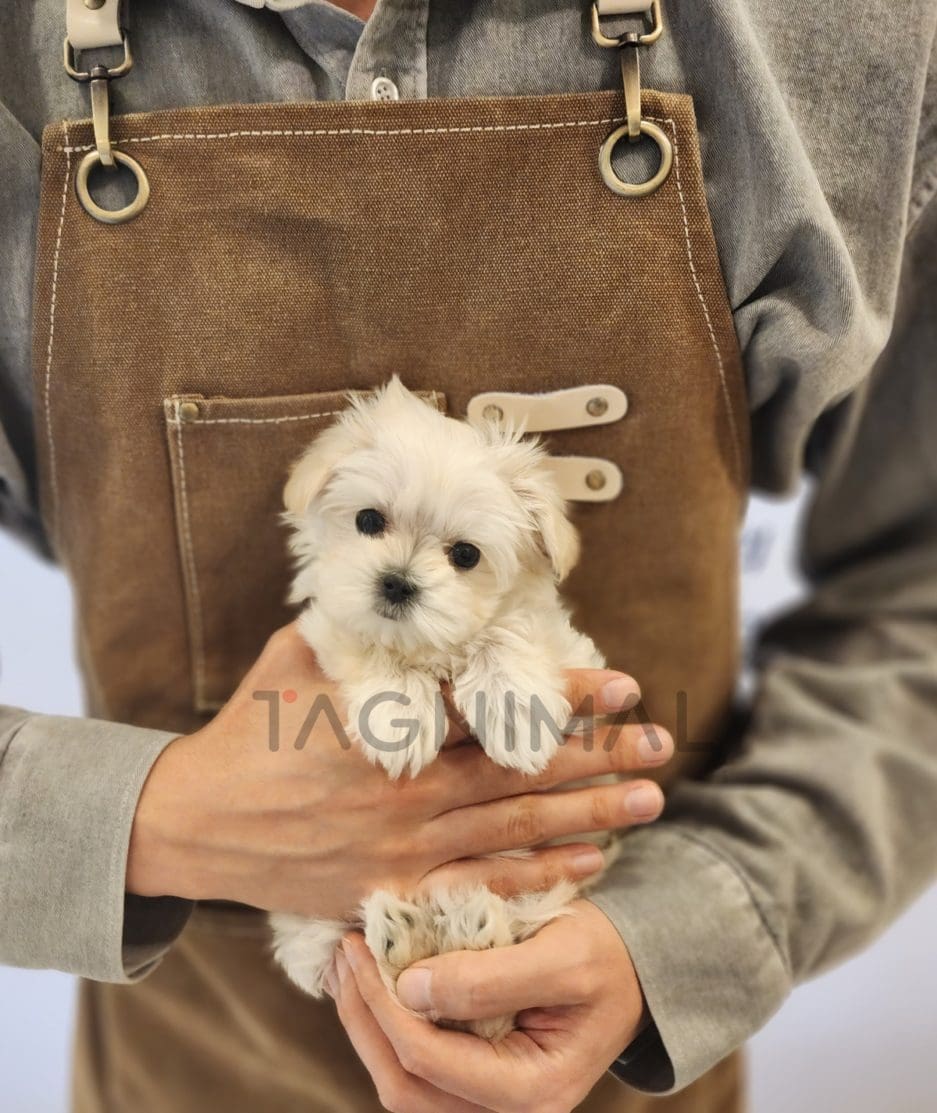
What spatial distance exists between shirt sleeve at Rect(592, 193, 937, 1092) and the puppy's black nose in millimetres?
292

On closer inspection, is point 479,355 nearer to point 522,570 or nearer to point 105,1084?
point 522,570

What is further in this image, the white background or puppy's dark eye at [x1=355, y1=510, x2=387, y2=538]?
the white background

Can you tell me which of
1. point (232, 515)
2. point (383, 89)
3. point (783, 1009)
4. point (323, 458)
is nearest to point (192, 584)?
point (232, 515)

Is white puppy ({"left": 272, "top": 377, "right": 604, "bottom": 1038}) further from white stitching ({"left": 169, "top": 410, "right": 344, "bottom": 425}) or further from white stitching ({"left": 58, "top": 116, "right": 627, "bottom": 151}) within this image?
white stitching ({"left": 58, "top": 116, "right": 627, "bottom": 151})

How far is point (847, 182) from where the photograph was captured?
2.16 feet

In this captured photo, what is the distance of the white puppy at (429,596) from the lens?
2.03 feet

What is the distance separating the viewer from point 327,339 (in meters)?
0.66

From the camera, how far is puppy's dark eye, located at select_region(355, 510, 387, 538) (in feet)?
2.09

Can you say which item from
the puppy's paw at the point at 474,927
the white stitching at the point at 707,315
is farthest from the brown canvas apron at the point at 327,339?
the puppy's paw at the point at 474,927

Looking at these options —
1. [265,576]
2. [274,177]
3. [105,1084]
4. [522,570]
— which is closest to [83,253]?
[274,177]

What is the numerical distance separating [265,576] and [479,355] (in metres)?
0.24

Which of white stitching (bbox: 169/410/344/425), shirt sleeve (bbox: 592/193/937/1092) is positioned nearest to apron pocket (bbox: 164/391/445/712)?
white stitching (bbox: 169/410/344/425)

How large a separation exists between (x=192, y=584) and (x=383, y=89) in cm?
39

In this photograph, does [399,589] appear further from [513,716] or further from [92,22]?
[92,22]
